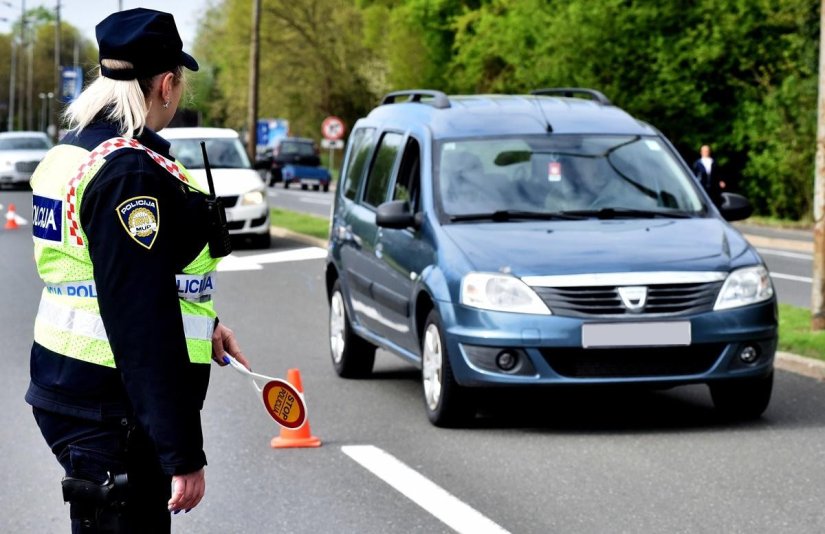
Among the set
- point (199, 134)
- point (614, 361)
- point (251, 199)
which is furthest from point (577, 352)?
point (199, 134)

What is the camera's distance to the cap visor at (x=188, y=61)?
3691mm

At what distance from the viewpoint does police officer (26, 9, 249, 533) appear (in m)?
3.48

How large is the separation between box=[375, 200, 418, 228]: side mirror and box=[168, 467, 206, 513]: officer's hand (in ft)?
20.4

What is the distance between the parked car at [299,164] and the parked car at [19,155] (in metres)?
13.1

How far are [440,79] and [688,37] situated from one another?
99.7 ft

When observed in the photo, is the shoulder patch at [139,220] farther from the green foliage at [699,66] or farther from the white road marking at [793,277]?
the green foliage at [699,66]

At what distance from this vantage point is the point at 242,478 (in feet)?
25.8

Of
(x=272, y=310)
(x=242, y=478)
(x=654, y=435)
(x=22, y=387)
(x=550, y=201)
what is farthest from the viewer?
A: (x=272, y=310)

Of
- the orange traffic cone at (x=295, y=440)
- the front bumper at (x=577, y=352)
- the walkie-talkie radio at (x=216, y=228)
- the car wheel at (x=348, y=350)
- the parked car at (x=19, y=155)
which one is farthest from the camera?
the parked car at (x=19, y=155)

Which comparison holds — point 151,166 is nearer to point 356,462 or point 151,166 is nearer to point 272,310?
point 356,462

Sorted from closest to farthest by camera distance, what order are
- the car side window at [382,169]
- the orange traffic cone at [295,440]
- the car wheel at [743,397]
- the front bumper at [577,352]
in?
the orange traffic cone at [295,440] → the front bumper at [577,352] → the car wheel at [743,397] → the car side window at [382,169]

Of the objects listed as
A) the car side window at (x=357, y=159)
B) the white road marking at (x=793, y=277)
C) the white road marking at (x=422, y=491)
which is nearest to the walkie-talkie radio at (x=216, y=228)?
the white road marking at (x=422, y=491)

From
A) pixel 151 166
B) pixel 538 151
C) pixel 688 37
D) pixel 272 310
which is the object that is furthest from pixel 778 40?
pixel 151 166

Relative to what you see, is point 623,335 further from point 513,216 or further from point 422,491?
point 422,491
